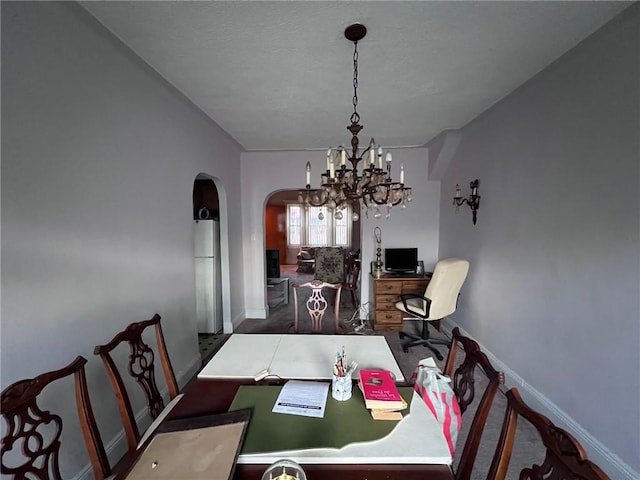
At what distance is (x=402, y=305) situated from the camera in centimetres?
349

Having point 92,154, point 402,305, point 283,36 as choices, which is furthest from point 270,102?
point 402,305

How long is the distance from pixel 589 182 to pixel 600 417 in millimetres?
1455

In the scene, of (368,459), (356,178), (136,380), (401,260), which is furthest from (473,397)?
(401,260)

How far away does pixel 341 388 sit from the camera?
47.2 inches

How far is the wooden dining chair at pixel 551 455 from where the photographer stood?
2.02 ft

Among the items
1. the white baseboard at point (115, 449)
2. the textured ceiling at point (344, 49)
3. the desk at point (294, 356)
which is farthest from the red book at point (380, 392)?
the textured ceiling at point (344, 49)

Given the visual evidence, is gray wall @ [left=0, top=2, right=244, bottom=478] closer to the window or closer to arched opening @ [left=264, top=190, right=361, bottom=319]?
arched opening @ [left=264, top=190, right=361, bottom=319]

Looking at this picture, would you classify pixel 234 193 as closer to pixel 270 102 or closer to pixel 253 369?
pixel 270 102

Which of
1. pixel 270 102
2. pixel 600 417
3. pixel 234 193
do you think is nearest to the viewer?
pixel 600 417

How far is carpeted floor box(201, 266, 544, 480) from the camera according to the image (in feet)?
5.86

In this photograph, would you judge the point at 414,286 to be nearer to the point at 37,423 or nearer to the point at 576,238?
the point at 576,238

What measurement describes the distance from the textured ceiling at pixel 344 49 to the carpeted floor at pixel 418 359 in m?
2.23

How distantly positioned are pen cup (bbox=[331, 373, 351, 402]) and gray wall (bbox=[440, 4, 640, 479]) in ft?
5.26

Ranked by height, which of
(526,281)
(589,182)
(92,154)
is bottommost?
(526,281)
